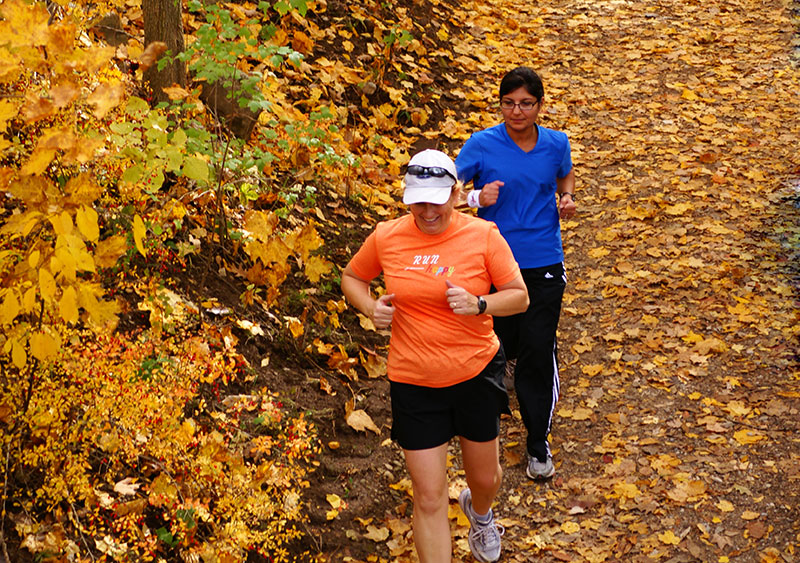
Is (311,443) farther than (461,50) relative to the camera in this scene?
No

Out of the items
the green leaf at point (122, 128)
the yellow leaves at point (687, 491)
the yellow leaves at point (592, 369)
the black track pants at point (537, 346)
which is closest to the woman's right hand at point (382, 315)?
the black track pants at point (537, 346)

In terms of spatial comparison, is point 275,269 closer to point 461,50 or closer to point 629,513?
point 629,513

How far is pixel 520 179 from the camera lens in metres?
4.88

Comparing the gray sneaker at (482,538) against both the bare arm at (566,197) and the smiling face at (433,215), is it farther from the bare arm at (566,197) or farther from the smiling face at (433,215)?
the bare arm at (566,197)

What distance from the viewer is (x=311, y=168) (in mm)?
7395

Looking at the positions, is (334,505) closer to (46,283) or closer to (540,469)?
(540,469)

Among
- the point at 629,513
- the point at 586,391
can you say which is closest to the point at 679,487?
the point at 629,513

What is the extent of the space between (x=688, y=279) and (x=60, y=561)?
574cm

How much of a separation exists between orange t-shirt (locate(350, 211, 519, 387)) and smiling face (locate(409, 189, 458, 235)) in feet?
0.11

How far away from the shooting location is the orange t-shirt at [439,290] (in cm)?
377

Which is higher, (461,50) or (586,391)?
(461,50)

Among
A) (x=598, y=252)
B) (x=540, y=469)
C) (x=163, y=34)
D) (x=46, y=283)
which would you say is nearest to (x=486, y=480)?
(x=540, y=469)

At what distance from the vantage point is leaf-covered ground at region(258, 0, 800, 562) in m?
4.78

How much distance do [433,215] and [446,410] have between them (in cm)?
95
